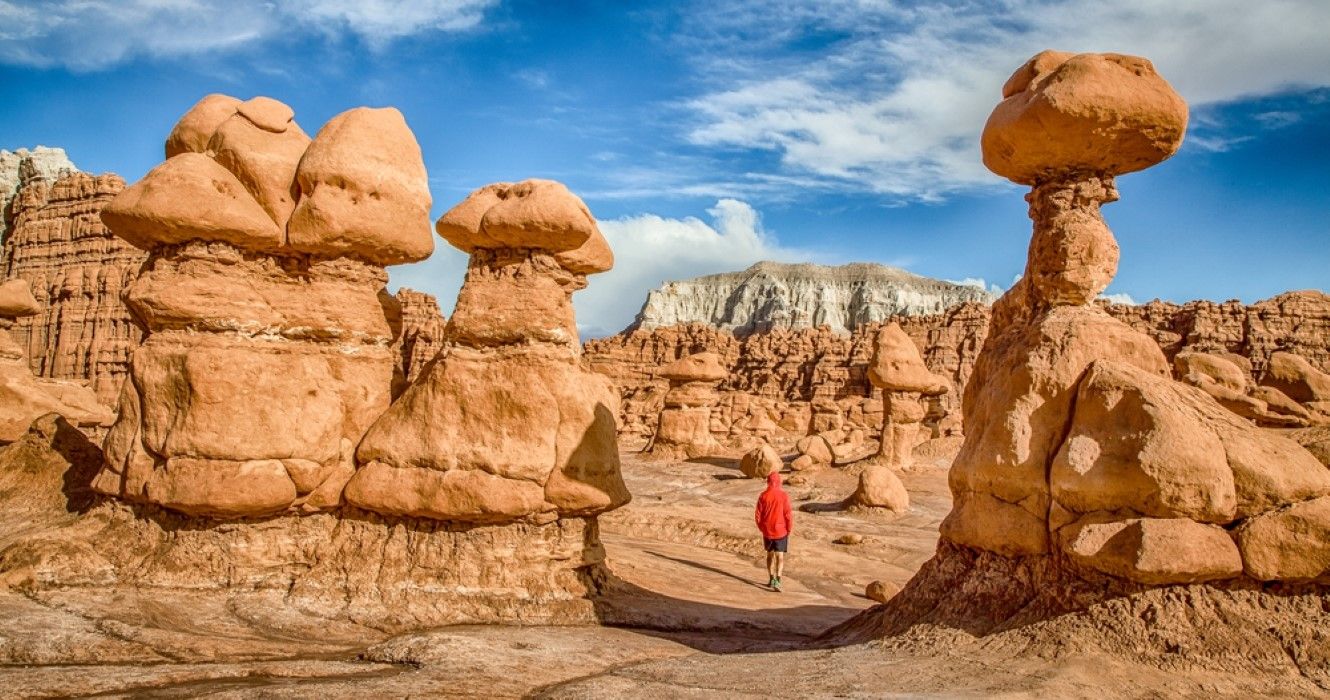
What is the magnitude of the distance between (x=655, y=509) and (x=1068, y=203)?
10.0 meters

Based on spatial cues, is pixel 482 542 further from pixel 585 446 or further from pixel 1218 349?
pixel 1218 349

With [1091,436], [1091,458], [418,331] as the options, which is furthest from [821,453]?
[418,331]

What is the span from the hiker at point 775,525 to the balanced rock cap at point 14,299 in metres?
11.7

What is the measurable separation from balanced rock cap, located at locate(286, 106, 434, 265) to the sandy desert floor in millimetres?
3150

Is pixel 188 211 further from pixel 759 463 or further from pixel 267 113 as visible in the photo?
pixel 759 463

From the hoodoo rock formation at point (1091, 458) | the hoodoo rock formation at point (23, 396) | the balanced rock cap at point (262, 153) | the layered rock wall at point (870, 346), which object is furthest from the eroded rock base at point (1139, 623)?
the layered rock wall at point (870, 346)

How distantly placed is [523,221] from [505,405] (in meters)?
1.62

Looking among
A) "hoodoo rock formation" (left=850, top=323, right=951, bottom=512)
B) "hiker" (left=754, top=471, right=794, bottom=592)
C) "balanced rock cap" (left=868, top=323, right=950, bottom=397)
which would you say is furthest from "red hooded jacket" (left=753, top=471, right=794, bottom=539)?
"balanced rock cap" (left=868, top=323, right=950, bottom=397)

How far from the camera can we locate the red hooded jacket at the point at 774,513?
1011 centimetres

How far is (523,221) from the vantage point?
7.93 meters

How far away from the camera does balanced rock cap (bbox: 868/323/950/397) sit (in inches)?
916

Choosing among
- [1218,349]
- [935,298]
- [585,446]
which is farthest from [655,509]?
[935,298]

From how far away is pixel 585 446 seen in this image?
25.9ft

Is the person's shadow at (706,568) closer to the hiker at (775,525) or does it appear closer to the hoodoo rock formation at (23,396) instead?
the hiker at (775,525)
